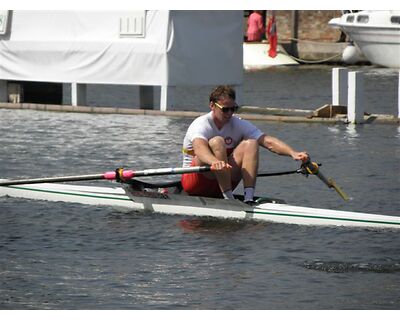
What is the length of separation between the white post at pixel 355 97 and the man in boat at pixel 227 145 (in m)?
9.98

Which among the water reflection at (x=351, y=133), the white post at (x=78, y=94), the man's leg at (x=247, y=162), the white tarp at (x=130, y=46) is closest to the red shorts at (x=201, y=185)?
the man's leg at (x=247, y=162)

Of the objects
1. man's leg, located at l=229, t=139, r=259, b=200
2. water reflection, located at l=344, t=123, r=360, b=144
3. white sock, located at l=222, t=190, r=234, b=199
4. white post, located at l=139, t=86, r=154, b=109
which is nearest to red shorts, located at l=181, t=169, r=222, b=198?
white sock, located at l=222, t=190, r=234, b=199

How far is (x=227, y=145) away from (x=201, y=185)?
0.58 metres

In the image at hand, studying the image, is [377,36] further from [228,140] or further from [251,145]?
[251,145]

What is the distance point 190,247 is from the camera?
1334 centimetres

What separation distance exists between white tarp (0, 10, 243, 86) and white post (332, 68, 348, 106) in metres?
2.77

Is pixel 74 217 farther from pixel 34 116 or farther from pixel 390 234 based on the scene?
pixel 34 116

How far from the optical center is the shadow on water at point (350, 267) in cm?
1226

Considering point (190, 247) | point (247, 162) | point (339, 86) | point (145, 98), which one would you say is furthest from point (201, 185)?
point (145, 98)

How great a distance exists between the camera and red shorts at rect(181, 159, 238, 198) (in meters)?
14.8

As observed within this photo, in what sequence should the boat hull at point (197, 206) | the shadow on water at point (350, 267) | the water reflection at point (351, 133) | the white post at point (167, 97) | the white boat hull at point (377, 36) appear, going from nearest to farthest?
the shadow on water at point (350, 267) < the boat hull at point (197, 206) < the water reflection at point (351, 133) < the white post at point (167, 97) < the white boat hull at point (377, 36)

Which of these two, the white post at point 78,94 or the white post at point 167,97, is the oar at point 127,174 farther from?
the white post at point 78,94

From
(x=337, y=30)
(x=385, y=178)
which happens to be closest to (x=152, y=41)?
(x=385, y=178)

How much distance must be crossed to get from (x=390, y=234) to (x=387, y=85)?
2295 centimetres
